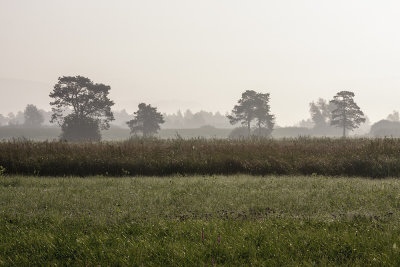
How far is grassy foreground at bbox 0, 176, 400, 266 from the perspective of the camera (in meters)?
5.32

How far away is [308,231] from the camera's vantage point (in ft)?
20.4

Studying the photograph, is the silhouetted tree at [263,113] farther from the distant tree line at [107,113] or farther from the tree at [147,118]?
the tree at [147,118]

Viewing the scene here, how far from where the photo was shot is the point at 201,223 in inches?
266

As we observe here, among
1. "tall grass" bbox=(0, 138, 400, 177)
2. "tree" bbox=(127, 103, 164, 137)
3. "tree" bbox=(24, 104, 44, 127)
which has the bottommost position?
"tall grass" bbox=(0, 138, 400, 177)

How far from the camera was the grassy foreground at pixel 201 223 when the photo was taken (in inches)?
209

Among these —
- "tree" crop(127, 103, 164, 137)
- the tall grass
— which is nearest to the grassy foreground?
the tall grass

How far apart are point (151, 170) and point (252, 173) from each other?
4.37 meters

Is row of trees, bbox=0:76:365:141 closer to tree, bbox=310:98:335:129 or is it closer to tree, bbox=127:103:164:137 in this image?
tree, bbox=127:103:164:137

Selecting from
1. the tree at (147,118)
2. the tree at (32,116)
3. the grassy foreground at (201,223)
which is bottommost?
the grassy foreground at (201,223)

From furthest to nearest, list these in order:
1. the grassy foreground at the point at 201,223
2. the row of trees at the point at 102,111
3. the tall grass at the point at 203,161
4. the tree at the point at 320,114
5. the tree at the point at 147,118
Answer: the tree at the point at 320,114 → the tree at the point at 147,118 → the row of trees at the point at 102,111 → the tall grass at the point at 203,161 → the grassy foreground at the point at 201,223

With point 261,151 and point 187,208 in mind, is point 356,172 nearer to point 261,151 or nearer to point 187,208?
point 261,151

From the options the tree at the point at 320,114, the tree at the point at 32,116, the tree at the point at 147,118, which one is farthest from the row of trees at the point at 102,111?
the tree at the point at 32,116

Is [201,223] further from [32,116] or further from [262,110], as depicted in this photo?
[32,116]

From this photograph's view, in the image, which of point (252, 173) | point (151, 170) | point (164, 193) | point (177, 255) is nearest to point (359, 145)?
point (252, 173)
